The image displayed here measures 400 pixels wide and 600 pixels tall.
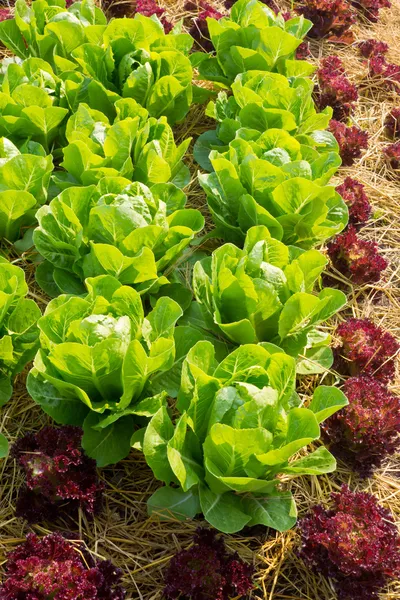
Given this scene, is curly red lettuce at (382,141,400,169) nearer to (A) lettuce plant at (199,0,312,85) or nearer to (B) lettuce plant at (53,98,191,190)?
(A) lettuce plant at (199,0,312,85)

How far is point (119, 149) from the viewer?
310cm

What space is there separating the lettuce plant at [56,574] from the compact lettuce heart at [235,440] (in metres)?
0.29

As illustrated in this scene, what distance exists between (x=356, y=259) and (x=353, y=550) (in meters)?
1.59

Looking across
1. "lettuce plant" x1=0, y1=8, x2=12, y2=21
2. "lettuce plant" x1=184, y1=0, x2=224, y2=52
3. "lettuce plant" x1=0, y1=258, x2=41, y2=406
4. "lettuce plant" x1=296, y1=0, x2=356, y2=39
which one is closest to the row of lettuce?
"lettuce plant" x1=0, y1=258, x2=41, y2=406

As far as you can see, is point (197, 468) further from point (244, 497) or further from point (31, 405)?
point (31, 405)

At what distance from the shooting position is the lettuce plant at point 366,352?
285cm

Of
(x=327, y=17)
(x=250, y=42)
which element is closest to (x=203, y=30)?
(x=250, y=42)

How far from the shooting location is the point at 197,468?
220 centimetres

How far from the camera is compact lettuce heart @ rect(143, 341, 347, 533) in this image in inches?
80.4

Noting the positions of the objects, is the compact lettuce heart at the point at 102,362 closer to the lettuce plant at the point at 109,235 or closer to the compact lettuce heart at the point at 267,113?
the lettuce plant at the point at 109,235

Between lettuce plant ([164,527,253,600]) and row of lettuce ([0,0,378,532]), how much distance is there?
0.11 m

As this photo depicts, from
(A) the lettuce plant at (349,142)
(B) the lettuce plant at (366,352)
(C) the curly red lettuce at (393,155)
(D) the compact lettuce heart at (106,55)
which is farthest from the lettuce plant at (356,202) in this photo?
(D) the compact lettuce heart at (106,55)

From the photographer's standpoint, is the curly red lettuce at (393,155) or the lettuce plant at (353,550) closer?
the lettuce plant at (353,550)

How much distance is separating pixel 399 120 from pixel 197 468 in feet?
10.3
